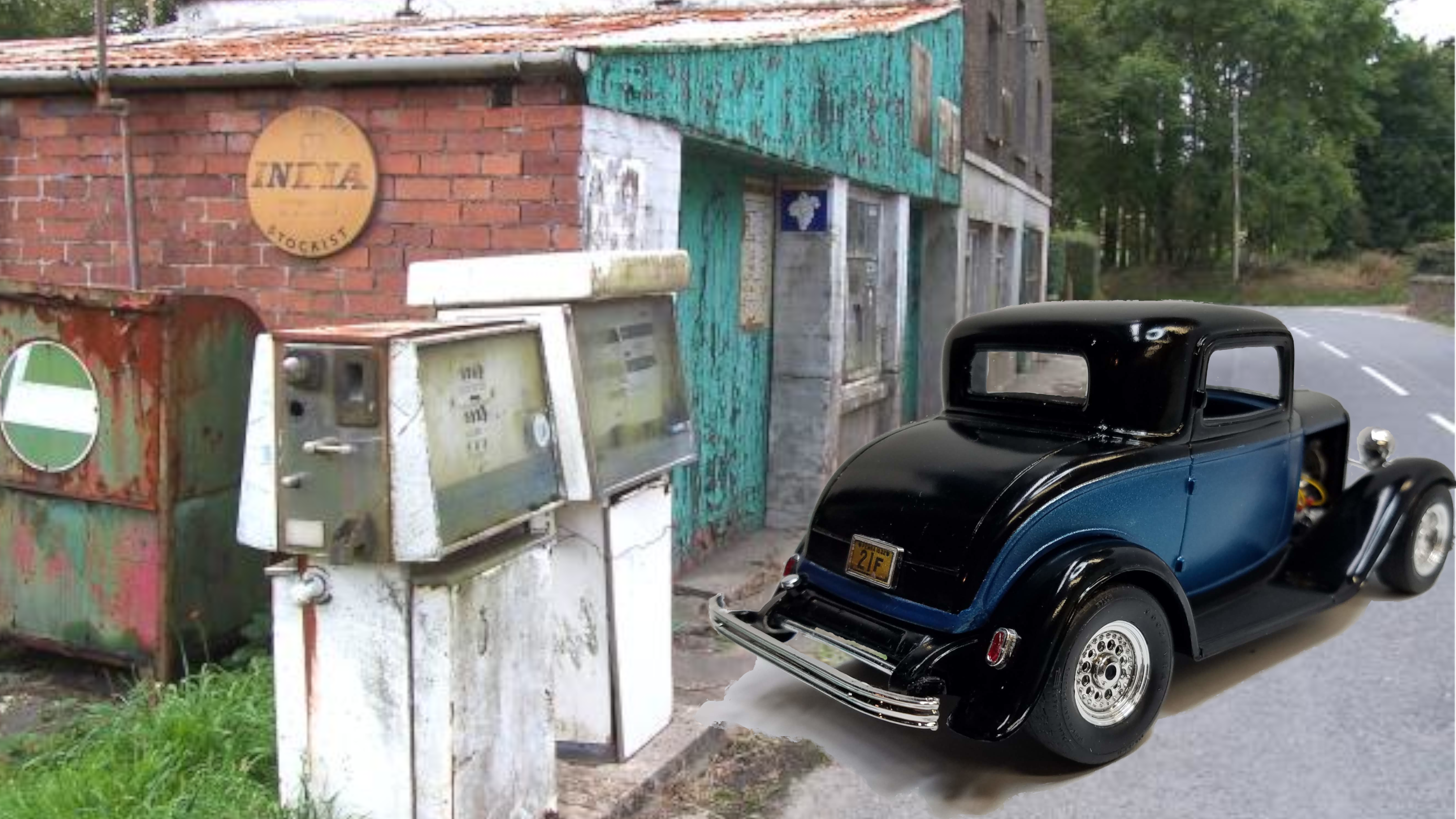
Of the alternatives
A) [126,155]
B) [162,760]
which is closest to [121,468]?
[162,760]

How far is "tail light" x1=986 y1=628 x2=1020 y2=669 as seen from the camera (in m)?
3.31

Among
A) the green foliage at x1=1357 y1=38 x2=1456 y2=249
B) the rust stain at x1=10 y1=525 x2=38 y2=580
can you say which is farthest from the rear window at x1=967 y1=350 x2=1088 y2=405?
the green foliage at x1=1357 y1=38 x2=1456 y2=249

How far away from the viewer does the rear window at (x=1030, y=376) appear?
3902mm

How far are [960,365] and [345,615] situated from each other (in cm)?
249

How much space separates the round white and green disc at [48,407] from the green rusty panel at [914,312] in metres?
7.80

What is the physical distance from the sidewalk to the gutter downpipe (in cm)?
289

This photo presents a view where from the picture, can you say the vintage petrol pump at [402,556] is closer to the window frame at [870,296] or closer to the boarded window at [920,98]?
the window frame at [870,296]

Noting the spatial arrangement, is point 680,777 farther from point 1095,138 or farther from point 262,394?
point 1095,138

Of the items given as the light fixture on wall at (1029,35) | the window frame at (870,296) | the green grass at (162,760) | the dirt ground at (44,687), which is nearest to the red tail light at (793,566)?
the green grass at (162,760)

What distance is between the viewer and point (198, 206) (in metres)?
A: 5.09

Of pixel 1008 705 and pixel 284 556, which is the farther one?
pixel 284 556

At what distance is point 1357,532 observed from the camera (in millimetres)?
4512

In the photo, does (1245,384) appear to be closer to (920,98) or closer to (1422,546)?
(1422,546)

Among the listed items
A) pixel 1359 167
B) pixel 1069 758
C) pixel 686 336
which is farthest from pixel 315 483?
pixel 1359 167
